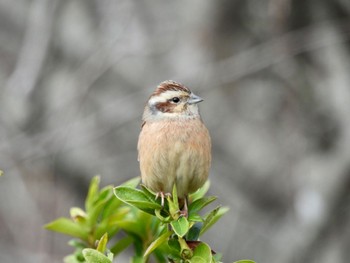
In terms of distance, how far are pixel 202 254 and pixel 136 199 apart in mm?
337

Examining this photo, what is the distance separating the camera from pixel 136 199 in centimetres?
245

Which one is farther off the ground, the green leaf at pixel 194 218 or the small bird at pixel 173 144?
the small bird at pixel 173 144

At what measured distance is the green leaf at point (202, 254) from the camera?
2229mm

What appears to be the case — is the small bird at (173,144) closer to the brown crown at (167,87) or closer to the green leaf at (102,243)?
the brown crown at (167,87)

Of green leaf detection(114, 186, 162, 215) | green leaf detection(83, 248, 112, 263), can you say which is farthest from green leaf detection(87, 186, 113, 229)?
green leaf detection(83, 248, 112, 263)

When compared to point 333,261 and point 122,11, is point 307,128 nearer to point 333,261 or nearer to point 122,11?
point 333,261

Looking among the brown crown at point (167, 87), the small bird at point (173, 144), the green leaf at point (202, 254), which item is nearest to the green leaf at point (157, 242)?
the green leaf at point (202, 254)

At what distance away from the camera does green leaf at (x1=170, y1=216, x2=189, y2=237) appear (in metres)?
2.31

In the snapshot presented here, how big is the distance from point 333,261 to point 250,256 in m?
1.30

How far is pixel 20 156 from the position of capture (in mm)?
6812

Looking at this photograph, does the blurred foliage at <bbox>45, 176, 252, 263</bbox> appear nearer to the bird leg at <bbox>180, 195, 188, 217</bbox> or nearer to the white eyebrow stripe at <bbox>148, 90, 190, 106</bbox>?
the bird leg at <bbox>180, 195, 188, 217</bbox>

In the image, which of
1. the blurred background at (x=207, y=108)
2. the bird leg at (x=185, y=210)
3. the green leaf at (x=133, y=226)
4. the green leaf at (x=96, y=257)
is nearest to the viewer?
the green leaf at (x=96, y=257)

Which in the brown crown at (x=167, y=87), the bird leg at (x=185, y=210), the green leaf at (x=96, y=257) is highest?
the brown crown at (x=167, y=87)

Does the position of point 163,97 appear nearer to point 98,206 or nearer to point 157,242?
point 98,206
